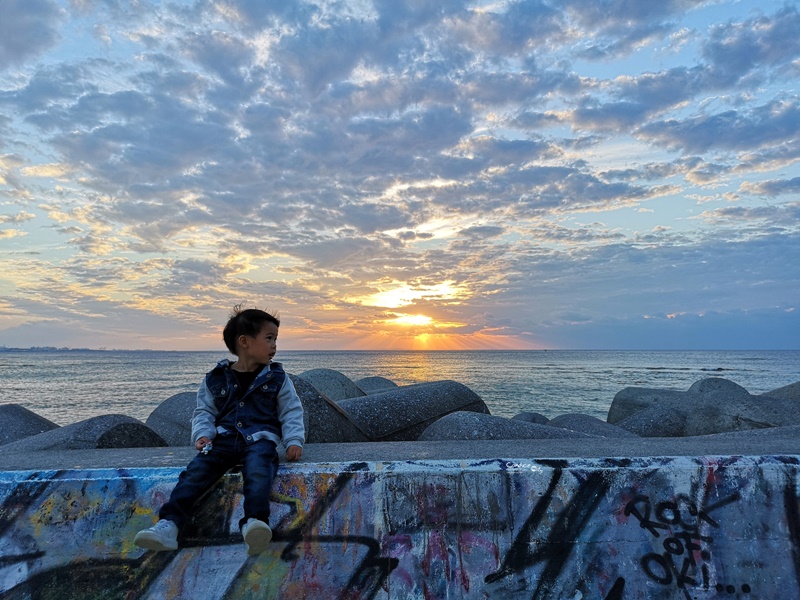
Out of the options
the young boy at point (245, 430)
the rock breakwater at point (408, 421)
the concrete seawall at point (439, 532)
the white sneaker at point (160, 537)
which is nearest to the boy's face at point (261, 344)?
the young boy at point (245, 430)

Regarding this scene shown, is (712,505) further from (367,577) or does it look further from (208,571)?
(208,571)

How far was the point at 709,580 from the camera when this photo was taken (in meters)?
2.49

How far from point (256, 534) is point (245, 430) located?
67 centimetres

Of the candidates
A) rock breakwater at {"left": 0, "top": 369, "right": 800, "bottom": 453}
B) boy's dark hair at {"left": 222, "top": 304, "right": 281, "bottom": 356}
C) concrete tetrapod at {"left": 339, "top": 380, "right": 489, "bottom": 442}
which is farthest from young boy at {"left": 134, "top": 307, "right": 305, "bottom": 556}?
concrete tetrapod at {"left": 339, "top": 380, "right": 489, "bottom": 442}

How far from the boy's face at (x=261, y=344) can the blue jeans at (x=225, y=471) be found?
52cm

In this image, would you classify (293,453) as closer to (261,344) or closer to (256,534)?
(256,534)

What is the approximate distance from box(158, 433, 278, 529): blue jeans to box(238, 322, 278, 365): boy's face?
52 centimetres

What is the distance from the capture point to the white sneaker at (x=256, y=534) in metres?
2.38

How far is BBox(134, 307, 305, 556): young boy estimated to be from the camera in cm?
249

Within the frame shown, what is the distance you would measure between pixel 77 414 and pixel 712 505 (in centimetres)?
1926

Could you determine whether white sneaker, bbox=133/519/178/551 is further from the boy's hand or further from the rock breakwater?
the rock breakwater

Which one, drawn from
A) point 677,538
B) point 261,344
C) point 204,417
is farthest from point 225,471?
point 677,538

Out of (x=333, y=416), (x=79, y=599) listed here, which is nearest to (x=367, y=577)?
(x=79, y=599)

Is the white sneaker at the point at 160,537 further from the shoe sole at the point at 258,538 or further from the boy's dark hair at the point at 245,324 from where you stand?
the boy's dark hair at the point at 245,324
